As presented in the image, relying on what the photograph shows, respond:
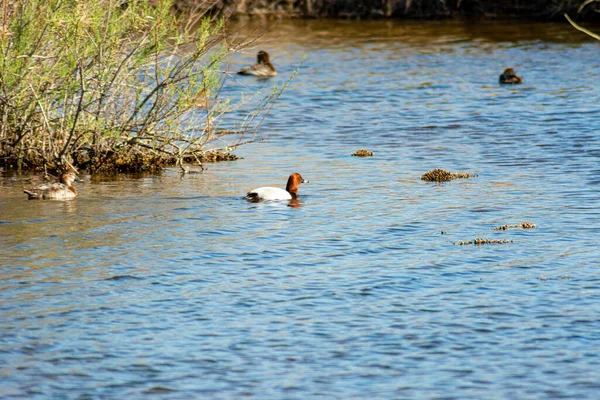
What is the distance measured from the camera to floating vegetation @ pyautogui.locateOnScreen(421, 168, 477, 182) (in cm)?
1698

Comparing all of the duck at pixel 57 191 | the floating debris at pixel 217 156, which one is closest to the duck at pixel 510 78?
the floating debris at pixel 217 156

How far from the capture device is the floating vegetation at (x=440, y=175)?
16984 millimetres

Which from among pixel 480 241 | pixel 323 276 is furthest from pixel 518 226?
pixel 323 276

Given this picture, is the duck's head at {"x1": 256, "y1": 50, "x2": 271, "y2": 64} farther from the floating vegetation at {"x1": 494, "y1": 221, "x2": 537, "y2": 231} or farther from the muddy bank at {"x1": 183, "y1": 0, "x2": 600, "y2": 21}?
the floating vegetation at {"x1": 494, "y1": 221, "x2": 537, "y2": 231}

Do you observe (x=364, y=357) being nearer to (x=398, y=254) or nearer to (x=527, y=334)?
(x=527, y=334)

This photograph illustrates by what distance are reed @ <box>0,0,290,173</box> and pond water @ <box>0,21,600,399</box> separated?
2.26 feet

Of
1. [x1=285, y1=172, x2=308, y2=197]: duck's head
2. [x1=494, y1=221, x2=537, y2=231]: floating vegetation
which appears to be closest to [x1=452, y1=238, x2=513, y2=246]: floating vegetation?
[x1=494, y1=221, x2=537, y2=231]: floating vegetation

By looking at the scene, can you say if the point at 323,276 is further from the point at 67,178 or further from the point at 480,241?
the point at 67,178

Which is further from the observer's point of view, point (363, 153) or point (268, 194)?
point (363, 153)

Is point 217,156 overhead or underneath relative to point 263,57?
underneath

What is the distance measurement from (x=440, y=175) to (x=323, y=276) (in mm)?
5985

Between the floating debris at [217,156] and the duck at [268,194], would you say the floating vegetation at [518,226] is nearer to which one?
the duck at [268,194]

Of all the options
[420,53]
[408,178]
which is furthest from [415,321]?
[420,53]

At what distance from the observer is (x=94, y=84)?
55.5ft
